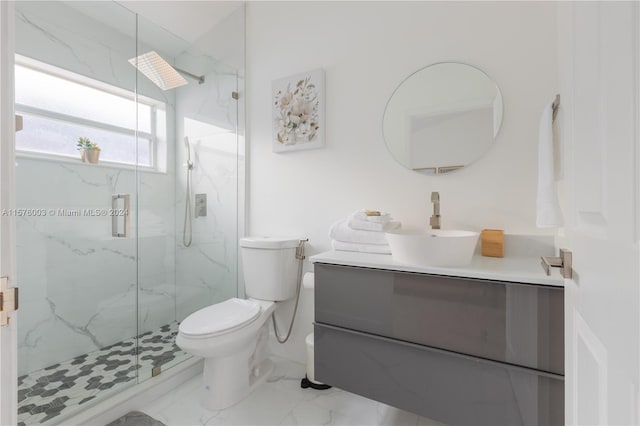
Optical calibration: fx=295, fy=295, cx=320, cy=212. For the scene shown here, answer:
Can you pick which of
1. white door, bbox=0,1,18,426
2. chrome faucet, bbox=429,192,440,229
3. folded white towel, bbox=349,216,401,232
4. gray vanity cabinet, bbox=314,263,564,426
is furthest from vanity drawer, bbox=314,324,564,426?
white door, bbox=0,1,18,426

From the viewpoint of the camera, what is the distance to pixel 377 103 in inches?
69.7

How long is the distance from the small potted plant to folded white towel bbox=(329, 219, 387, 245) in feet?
4.81

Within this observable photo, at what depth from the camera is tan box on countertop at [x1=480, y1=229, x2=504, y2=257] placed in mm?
1396

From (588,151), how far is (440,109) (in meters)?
1.21

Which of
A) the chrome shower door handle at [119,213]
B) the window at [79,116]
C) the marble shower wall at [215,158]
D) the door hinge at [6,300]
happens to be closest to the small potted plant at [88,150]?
the window at [79,116]

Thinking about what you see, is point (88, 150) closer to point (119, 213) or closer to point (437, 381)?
point (119, 213)

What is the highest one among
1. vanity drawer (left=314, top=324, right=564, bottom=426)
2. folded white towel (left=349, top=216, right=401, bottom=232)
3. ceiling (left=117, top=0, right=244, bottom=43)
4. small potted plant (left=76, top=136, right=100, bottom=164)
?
ceiling (left=117, top=0, right=244, bottom=43)

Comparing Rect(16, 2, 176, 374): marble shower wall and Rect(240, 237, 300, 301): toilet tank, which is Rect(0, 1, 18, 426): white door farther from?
Rect(240, 237, 300, 301): toilet tank

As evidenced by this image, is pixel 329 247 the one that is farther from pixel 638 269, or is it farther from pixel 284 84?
pixel 638 269

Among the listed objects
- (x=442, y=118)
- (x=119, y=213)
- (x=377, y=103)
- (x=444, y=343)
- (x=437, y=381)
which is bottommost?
(x=437, y=381)

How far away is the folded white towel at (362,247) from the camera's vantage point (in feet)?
4.78

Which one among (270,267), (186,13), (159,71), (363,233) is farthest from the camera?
(186,13)

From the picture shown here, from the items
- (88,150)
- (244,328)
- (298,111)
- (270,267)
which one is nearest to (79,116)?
(88,150)

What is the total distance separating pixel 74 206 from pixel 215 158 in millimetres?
907
